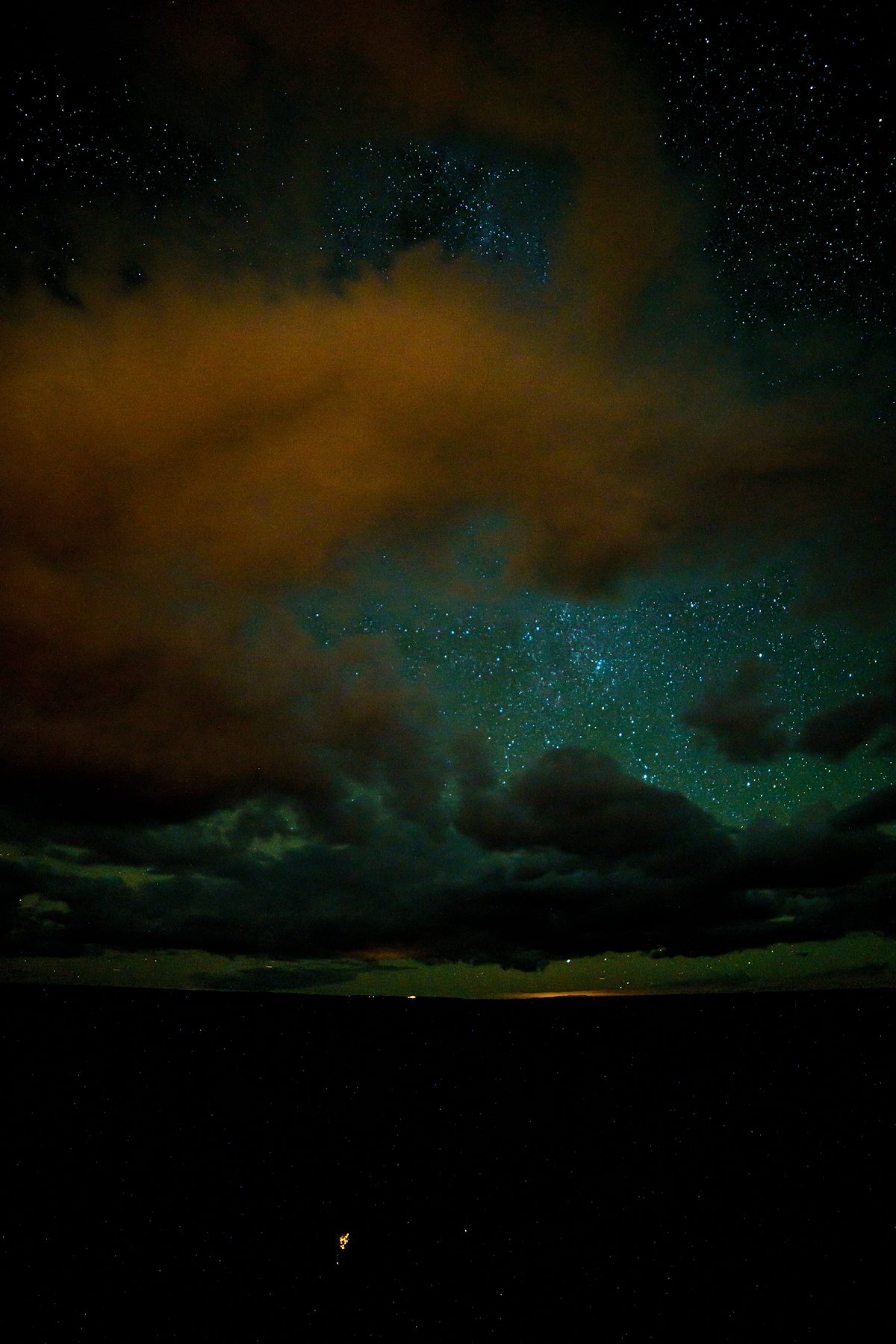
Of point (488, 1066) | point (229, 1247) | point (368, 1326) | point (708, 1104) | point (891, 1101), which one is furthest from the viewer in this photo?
point (488, 1066)

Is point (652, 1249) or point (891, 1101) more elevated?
point (652, 1249)

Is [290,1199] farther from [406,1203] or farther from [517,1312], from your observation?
[517,1312]

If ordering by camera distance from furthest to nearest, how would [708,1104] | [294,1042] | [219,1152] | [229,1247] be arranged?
[294,1042] < [708,1104] < [219,1152] < [229,1247]

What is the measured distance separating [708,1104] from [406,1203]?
708 inches

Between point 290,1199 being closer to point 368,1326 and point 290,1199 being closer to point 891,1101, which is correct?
point 368,1326

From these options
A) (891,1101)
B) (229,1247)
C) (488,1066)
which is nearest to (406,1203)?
(229,1247)

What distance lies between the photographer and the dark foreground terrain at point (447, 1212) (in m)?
8.03

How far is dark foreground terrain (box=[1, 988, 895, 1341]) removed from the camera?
8031 mm

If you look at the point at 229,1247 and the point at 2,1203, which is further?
the point at 2,1203

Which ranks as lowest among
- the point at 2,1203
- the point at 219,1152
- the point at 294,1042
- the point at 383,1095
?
the point at 294,1042

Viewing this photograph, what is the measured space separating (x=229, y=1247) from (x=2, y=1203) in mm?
4874

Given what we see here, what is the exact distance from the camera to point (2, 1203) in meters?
11.9

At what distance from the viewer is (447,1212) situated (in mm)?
12398

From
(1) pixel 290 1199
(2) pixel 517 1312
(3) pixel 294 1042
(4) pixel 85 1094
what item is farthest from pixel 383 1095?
(3) pixel 294 1042
